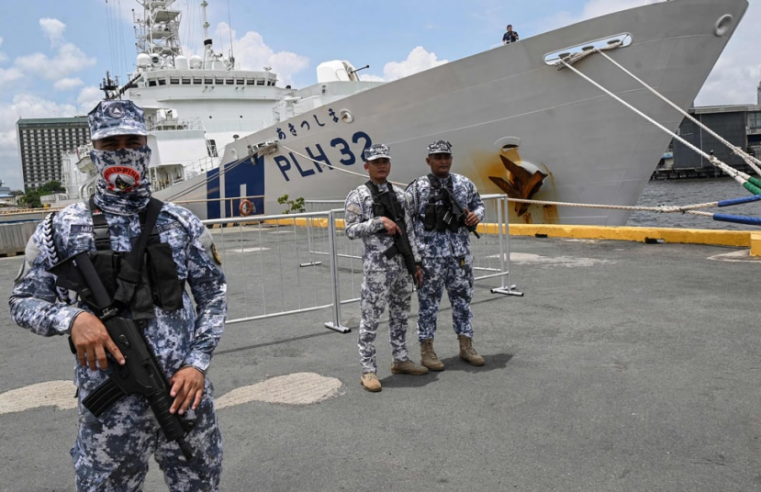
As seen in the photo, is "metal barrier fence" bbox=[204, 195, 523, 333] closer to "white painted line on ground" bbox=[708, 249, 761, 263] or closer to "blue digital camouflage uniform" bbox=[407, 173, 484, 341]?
"blue digital camouflage uniform" bbox=[407, 173, 484, 341]

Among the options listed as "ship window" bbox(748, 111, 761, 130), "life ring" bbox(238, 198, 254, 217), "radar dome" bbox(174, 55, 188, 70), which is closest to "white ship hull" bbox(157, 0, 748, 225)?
"life ring" bbox(238, 198, 254, 217)

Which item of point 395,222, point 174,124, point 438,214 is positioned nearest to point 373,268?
point 395,222

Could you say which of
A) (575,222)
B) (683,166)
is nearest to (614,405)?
(575,222)

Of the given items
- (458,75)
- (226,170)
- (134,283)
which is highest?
(458,75)

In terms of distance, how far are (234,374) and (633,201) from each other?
8596 mm

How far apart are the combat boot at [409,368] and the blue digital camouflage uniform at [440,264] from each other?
21 centimetres

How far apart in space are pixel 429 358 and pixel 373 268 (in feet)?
2.62

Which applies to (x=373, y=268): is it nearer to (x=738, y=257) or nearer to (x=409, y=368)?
(x=409, y=368)

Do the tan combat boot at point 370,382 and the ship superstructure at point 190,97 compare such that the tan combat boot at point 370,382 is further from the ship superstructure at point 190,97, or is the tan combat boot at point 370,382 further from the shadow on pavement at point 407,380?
the ship superstructure at point 190,97

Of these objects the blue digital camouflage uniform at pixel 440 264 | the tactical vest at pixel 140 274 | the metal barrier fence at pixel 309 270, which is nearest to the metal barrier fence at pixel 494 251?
the metal barrier fence at pixel 309 270

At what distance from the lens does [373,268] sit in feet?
11.6

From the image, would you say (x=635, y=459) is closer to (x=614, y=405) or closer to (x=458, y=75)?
(x=614, y=405)

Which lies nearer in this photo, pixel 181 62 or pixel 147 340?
pixel 147 340

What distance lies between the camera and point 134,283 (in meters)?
1.53
